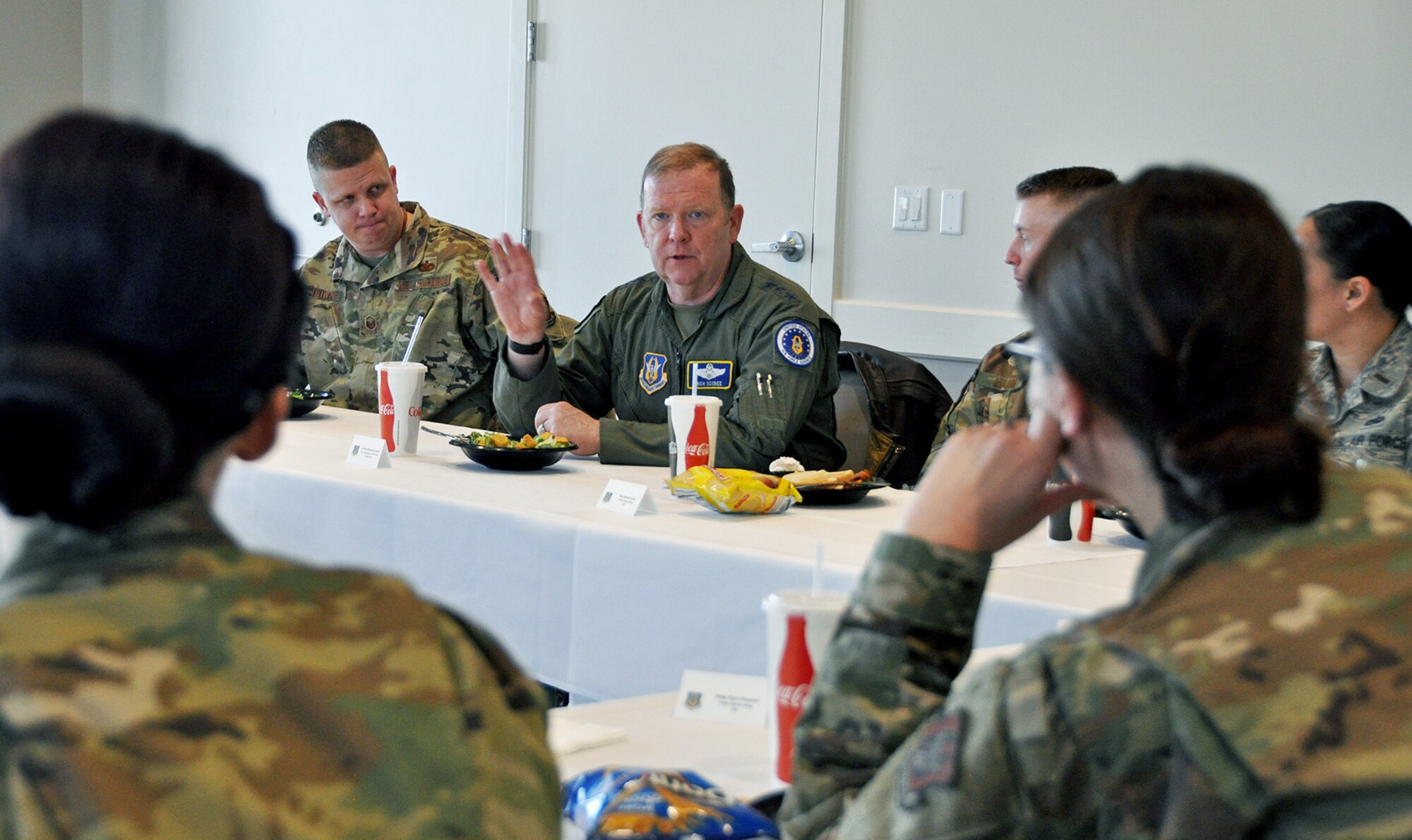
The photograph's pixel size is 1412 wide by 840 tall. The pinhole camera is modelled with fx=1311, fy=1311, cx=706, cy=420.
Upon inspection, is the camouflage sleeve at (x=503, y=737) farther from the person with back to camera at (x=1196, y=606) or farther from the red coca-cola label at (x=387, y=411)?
the red coca-cola label at (x=387, y=411)

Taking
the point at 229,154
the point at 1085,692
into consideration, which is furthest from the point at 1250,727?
the point at 229,154

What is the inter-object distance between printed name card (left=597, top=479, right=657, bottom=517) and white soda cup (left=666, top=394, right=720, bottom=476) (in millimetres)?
196

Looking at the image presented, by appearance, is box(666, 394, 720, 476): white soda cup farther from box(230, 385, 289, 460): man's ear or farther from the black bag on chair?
box(230, 385, 289, 460): man's ear

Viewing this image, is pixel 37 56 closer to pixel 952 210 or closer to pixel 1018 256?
pixel 952 210

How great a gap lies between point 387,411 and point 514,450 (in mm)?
307

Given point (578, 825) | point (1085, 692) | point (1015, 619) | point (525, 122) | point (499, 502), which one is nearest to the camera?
point (1085, 692)

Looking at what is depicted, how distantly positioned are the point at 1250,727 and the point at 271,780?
480 millimetres

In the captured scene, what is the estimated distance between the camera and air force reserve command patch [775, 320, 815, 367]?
2670 mm

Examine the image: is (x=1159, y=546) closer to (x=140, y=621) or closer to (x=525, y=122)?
(x=140, y=621)

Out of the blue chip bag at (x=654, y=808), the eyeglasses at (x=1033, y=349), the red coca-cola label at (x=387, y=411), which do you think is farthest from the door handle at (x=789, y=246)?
the blue chip bag at (x=654, y=808)

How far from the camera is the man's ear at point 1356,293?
2705mm

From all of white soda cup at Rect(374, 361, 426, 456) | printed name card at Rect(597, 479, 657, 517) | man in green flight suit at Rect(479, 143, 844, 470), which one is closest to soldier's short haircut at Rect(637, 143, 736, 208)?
man in green flight suit at Rect(479, 143, 844, 470)

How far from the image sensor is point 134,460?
60 centimetres

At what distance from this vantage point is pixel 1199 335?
2.31ft
